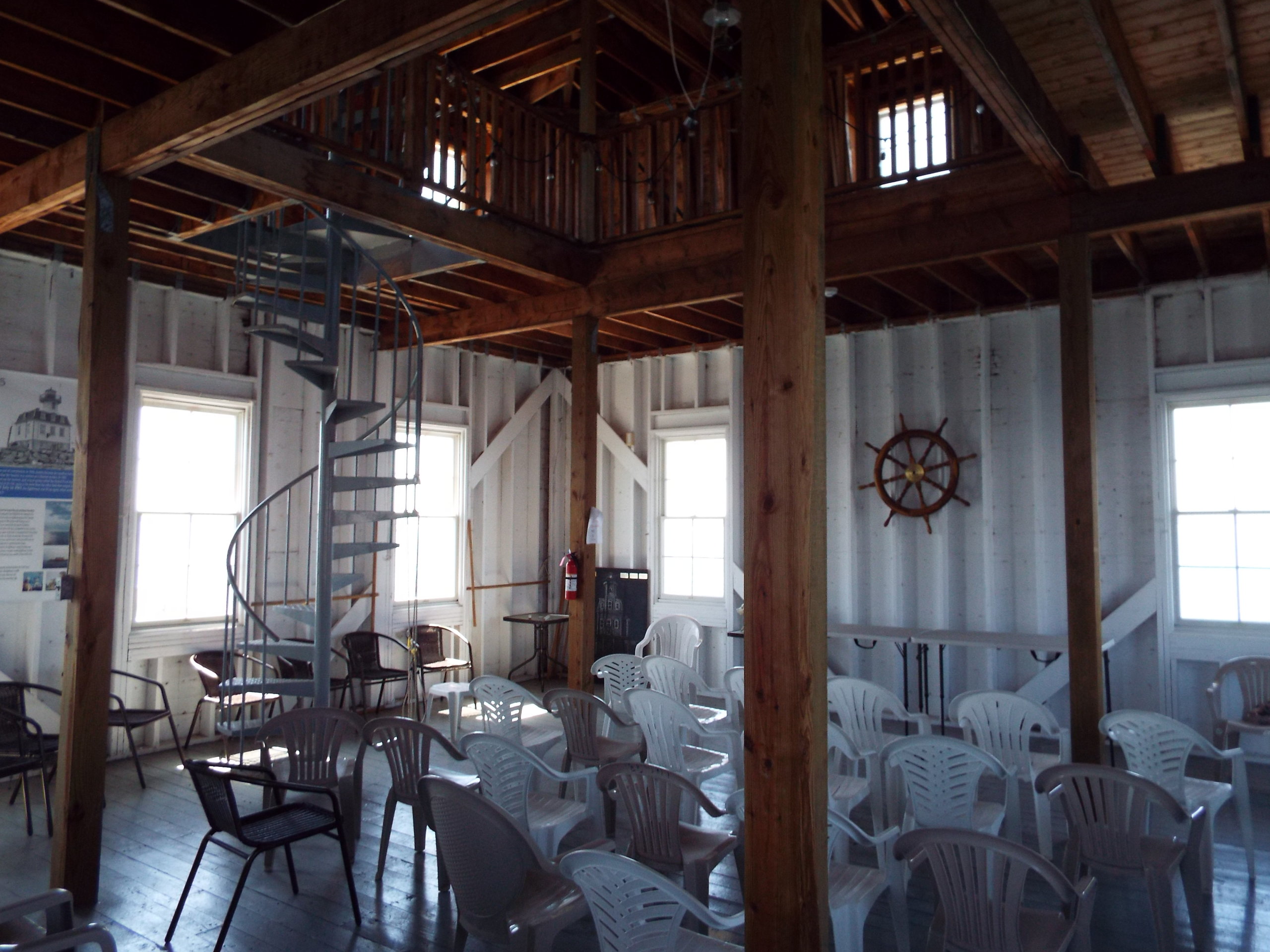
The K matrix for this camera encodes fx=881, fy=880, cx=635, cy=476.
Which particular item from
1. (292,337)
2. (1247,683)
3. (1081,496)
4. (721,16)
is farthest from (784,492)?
(1247,683)

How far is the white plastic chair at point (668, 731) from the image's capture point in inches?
179

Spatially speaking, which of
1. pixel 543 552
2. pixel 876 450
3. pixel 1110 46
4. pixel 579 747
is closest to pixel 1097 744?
pixel 579 747

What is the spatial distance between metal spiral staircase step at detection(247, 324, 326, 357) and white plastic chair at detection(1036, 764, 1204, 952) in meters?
4.82

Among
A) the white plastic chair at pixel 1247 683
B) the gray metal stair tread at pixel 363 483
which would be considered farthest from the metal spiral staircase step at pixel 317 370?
the white plastic chair at pixel 1247 683

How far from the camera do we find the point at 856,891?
318 cm

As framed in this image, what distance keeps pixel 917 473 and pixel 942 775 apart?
16.8 feet

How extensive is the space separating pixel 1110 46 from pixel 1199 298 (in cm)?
442

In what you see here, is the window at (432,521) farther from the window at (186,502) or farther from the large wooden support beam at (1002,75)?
the large wooden support beam at (1002,75)

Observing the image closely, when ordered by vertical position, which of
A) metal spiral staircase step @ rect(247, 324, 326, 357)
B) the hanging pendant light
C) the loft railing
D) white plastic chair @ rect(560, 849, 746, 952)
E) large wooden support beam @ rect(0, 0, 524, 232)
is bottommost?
white plastic chair @ rect(560, 849, 746, 952)

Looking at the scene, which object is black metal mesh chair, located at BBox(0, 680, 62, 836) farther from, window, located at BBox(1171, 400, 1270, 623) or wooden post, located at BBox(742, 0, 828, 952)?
window, located at BBox(1171, 400, 1270, 623)

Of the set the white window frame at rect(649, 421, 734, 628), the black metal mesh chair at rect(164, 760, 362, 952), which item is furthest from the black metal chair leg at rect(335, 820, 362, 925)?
the white window frame at rect(649, 421, 734, 628)

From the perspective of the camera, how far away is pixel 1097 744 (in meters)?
4.99

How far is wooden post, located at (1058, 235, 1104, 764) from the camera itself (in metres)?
5.10

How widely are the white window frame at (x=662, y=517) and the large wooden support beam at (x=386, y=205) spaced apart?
3.22 metres
